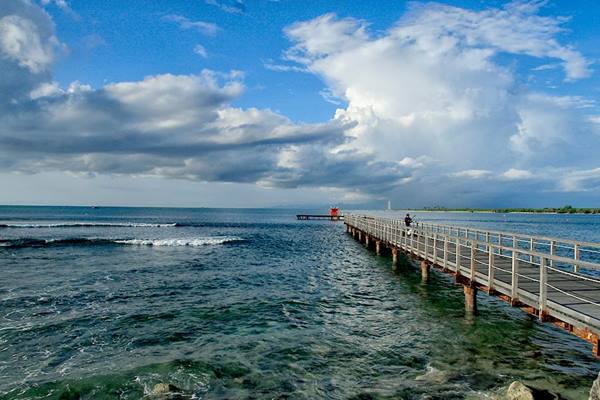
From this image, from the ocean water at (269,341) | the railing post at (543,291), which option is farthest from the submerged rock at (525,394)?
the railing post at (543,291)

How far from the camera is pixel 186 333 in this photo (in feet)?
40.8


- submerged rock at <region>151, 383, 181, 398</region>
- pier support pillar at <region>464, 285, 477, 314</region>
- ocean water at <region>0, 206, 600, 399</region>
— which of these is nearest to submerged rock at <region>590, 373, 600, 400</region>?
ocean water at <region>0, 206, 600, 399</region>

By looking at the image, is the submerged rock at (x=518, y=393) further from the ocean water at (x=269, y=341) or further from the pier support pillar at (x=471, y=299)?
the pier support pillar at (x=471, y=299)

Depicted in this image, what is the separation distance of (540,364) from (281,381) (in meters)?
6.70

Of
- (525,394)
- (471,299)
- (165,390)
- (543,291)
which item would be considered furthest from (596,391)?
(165,390)

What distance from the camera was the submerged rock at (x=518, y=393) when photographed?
24.6 ft

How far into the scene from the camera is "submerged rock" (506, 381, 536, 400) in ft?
24.6

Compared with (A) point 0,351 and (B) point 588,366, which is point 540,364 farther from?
(A) point 0,351

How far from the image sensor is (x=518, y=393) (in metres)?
7.61

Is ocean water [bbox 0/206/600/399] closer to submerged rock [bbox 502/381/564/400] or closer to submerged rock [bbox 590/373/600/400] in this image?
submerged rock [bbox 502/381/564/400]

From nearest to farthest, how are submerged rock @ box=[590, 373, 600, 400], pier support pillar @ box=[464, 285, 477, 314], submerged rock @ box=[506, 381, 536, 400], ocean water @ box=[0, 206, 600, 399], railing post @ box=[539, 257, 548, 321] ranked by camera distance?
submerged rock @ box=[590, 373, 600, 400]
submerged rock @ box=[506, 381, 536, 400]
ocean water @ box=[0, 206, 600, 399]
railing post @ box=[539, 257, 548, 321]
pier support pillar @ box=[464, 285, 477, 314]

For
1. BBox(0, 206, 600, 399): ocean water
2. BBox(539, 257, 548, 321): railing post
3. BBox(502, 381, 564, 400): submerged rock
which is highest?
BBox(539, 257, 548, 321): railing post

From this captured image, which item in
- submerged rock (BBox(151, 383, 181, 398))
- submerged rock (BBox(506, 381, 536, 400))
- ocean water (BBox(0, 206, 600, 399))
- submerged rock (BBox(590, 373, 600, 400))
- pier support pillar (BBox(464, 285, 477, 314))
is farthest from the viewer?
pier support pillar (BBox(464, 285, 477, 314))

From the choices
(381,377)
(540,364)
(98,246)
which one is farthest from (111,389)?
(98,246)
